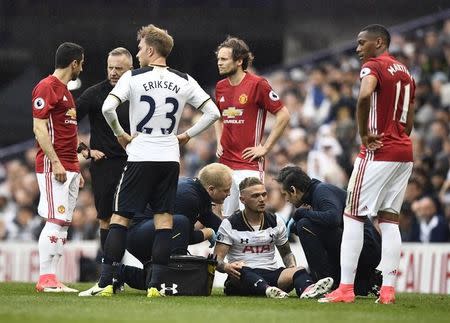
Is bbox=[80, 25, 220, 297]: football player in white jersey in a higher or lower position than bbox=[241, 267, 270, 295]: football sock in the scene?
higher

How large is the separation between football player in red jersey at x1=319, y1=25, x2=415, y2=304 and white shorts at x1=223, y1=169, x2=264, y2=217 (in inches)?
79.4

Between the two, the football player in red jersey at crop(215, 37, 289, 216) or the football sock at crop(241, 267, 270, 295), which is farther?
the football player in red jersey at crop(215, 37, 289, 216)

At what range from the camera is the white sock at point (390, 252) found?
33.2ft

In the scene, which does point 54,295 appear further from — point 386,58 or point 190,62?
point 190,62

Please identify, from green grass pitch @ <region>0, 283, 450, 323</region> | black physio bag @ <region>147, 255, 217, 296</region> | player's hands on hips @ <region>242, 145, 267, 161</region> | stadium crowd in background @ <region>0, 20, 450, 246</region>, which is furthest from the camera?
stadium crowd in background @ <region>0, 20, 450, 246</region>

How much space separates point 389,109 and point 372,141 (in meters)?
0.31

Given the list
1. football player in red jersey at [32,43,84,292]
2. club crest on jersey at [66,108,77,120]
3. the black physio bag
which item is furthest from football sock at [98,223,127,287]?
club crest on jersey at [66,108,77,120]

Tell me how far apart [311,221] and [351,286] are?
971 mm

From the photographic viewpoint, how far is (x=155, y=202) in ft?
34.8

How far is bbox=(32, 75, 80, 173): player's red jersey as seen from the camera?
36.6ft

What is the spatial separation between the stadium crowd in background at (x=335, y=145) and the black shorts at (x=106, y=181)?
17.5 ft

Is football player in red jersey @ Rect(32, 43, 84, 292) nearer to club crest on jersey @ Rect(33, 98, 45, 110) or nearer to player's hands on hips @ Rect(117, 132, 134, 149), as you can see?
club crest on jersey @ Rect(33, 98, 45, 110)

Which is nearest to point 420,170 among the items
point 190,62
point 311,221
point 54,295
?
point 311,221

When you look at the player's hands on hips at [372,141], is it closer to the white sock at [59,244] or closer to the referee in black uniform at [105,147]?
the referee in black uniform at [105,147]
